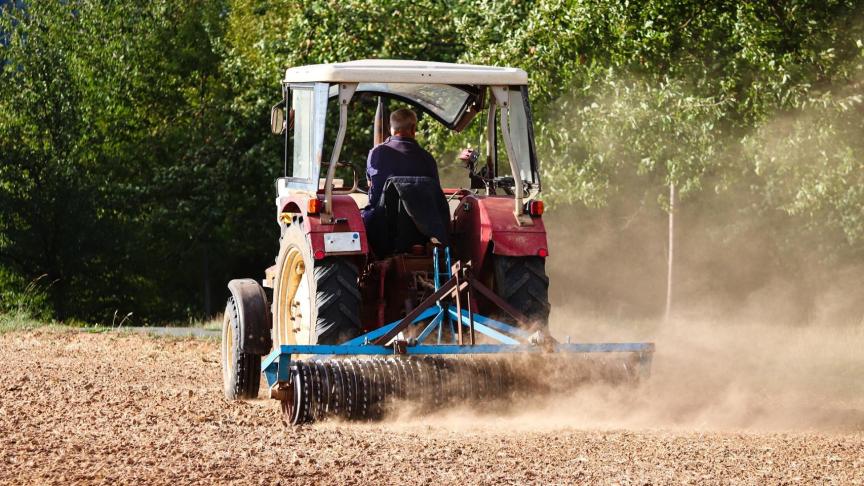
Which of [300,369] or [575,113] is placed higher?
[575,113]

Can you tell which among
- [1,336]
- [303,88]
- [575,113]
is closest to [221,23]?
[575,113]

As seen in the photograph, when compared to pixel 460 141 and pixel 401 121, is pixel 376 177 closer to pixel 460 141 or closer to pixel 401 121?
pixel 401 121

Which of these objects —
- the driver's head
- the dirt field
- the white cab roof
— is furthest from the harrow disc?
the white cab roof

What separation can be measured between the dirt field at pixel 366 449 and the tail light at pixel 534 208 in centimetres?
137

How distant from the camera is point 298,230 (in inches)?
344

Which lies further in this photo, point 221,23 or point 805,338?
point 221,23

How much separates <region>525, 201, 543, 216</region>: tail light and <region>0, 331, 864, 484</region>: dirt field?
1368 mm

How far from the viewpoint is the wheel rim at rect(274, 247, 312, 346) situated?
8.77 meters

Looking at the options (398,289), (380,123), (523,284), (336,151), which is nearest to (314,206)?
(336,151)

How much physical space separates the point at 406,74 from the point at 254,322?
1975mm

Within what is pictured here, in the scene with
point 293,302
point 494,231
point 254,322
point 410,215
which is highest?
point 410,215

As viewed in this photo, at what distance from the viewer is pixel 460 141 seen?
21.0m

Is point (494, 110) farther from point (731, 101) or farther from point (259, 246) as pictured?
point (259, 246)

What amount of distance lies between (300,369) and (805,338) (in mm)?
10090
